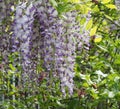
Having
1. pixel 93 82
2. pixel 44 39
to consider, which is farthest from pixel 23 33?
pixel 93 82

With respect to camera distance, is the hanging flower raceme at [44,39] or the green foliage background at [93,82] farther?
the green foliage background at [93,82]

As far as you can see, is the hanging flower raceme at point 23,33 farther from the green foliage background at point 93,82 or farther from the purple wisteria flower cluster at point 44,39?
the green foliage background at point 93,82

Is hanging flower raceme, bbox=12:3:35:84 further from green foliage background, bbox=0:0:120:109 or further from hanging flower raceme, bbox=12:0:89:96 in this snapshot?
green foliage background, bbox=0:0:120:109

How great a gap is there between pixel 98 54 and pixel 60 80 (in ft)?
4.81

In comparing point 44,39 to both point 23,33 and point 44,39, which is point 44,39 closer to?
point 44,39

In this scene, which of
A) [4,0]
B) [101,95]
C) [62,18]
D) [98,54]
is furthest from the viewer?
[98,54]

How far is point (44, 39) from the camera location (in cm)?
237

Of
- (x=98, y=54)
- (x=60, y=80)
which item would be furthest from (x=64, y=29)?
(x=98, y=54)

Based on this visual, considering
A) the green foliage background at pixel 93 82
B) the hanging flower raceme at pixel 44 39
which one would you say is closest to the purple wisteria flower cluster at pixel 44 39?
the hanging flower raceme at pixel 44 39

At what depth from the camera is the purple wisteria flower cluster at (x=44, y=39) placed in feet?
7.67

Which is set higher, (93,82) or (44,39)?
(44,39)

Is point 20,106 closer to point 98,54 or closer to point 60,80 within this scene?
point 98,54

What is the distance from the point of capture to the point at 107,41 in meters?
3.79

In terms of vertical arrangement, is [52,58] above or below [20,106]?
above
